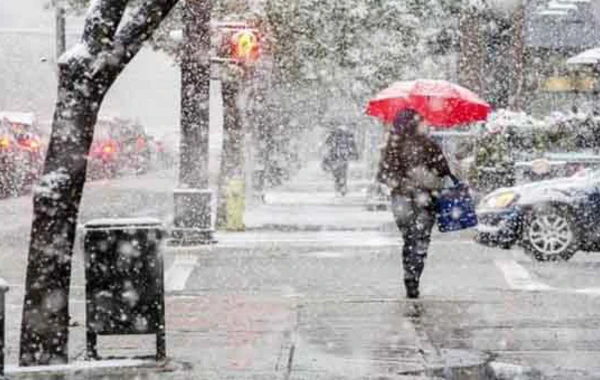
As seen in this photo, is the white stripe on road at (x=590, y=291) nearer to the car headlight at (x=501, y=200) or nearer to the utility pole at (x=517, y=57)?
the car headlight at (x=501, y=200)

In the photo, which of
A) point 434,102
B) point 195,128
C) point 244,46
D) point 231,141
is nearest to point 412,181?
point 434,102

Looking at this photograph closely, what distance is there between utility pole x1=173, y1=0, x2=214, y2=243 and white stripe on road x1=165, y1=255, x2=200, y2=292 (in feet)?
5.29

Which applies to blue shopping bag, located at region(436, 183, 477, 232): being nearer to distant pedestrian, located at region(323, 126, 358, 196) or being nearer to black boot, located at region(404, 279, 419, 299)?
black boot, located at region(404, 279, 419, 299)

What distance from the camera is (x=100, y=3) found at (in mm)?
8273

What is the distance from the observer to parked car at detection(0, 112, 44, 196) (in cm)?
2870

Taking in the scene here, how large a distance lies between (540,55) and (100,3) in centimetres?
2838

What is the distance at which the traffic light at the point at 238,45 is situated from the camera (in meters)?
19.3

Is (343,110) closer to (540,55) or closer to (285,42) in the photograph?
(540,55)

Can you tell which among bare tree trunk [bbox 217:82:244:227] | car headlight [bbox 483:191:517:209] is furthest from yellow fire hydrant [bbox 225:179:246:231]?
car headlight [bbox 483:191:517:209]

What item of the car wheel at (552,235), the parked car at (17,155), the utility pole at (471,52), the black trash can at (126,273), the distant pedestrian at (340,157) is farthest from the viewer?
the distant pedestrian at (340,157)

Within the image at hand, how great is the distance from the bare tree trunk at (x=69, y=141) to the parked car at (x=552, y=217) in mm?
8526

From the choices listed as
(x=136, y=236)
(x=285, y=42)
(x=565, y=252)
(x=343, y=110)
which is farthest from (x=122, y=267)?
(x=343, y=110)

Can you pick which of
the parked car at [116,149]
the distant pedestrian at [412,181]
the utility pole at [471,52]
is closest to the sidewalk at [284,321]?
the distant pedestrian at [412,181]

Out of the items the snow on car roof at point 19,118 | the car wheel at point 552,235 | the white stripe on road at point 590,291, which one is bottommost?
the white stripe on road at point 590,291
